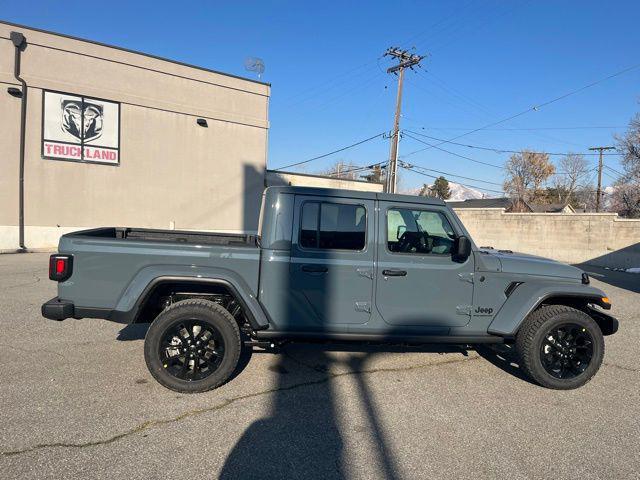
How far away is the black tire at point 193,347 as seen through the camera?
12.5 feet

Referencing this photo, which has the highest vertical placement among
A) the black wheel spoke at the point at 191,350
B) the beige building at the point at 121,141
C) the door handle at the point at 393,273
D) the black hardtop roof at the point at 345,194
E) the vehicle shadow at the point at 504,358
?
the beige building at the point at 121,141

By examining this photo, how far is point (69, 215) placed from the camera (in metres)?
16.2

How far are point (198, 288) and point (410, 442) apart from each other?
2338mm

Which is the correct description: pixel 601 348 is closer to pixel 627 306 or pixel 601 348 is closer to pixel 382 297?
pixel 382 297

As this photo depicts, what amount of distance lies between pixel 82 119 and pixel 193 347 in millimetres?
15567

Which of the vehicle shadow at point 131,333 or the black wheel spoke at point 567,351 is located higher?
the black wheel spoke at point 567,351

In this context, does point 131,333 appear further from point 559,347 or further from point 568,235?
point 568,235

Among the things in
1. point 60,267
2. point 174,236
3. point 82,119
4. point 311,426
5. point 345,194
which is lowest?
point 311,426

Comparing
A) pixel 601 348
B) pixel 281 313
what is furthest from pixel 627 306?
pixel 281 313

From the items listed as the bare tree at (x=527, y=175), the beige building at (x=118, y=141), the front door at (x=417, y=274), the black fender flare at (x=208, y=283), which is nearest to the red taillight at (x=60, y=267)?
the black fender flare at (x=208, y=283)

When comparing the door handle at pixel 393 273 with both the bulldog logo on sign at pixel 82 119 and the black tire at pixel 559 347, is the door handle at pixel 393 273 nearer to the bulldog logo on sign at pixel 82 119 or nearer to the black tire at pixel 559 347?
the black tire at pixel 559 347

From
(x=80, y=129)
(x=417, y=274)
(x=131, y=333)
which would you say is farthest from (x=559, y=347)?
(x=80, y=129)

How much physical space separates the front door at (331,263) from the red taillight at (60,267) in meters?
2.02

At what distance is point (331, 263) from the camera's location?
13.3 feet
